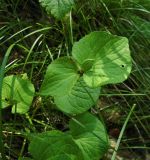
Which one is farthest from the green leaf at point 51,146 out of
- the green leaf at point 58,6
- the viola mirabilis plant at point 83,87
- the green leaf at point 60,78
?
the green leaf at point 58,6

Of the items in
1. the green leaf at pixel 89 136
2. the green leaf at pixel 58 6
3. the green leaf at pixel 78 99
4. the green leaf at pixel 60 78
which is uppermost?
the green leaf at pixel 58 6

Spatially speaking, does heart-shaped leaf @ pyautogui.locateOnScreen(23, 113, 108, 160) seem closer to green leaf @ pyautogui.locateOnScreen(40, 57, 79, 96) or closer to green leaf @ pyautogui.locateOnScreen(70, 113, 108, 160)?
green leaf @ pyautogui.locateOnScreen(70, 113, 108, 160)

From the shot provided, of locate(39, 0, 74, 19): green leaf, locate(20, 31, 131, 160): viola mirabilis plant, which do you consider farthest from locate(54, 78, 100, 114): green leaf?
locate(39, 0, 74, 19): green leaf

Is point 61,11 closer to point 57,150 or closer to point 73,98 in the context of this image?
point 73,98

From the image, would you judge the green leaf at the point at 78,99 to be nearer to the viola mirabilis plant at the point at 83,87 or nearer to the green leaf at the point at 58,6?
the viola mirabilis plant at the point at 83,87

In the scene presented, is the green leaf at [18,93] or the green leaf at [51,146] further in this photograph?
the green leaf at [18,93]
